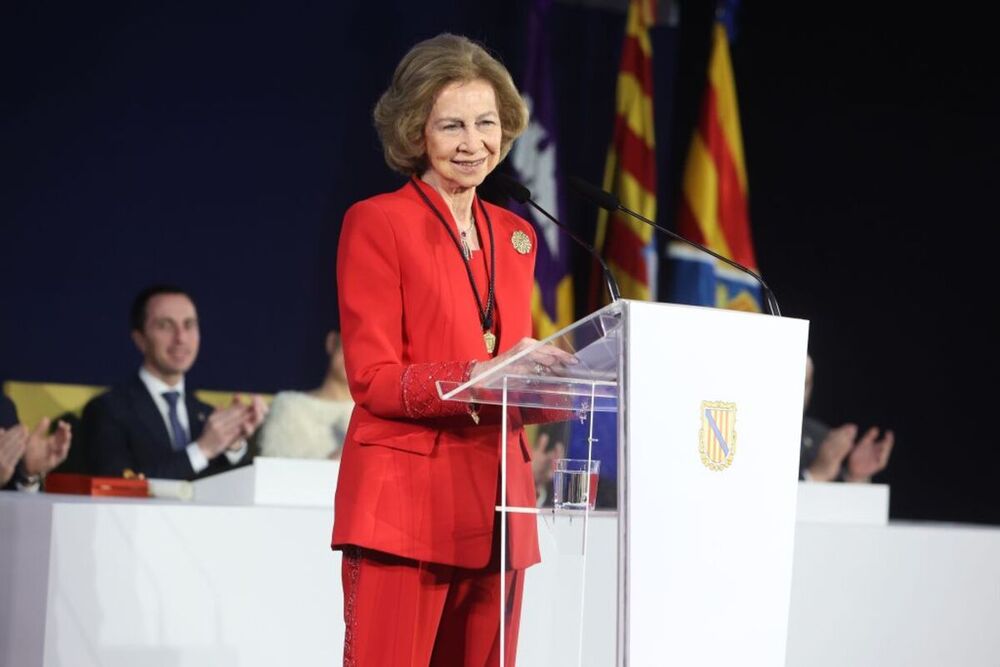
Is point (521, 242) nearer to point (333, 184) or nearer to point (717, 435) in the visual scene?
point (717, 435)

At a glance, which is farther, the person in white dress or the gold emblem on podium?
the person in white dress

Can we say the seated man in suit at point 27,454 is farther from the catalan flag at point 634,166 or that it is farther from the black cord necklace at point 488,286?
the black cord necklace at point 488,286

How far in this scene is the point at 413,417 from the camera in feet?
5.51

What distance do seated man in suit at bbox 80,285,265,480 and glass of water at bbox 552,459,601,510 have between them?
12.7 ft

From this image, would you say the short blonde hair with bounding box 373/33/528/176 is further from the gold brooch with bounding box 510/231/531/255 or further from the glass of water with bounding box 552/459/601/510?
the glass of water with bounding box 552/459/601/510

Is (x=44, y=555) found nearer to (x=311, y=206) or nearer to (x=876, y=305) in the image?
(x=311, y=206)

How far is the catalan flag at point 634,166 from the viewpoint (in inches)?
234

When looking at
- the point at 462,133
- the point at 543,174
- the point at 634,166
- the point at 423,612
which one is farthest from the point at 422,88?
the point at 634,166

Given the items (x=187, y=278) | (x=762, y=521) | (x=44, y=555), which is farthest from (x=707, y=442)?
(x=187, y=278)

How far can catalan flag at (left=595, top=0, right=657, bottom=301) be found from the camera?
19.5 ft

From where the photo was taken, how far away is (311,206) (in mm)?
5875

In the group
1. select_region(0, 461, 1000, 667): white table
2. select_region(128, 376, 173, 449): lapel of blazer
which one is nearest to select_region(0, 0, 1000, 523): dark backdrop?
select_region(128, 376, 173, 449): lapel of blazer

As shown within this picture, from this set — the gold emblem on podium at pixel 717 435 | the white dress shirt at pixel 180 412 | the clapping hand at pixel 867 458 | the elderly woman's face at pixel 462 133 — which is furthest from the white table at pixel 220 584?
the clapping hand at pixel 867 458

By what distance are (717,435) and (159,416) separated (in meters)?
4.17
